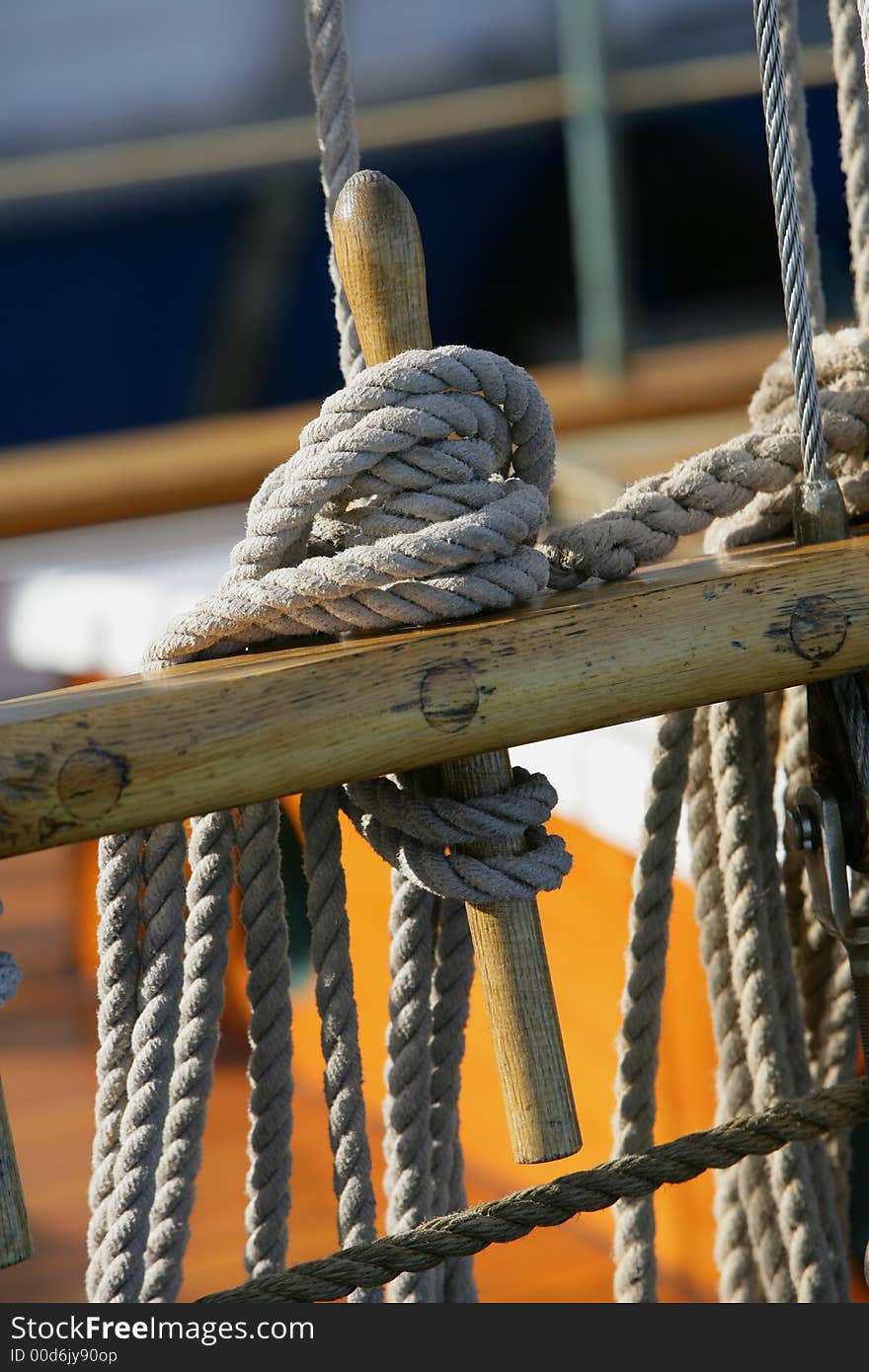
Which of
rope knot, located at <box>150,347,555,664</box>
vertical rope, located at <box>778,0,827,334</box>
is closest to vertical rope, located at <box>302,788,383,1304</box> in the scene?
rope knot, located at <box>150,347,555,664</box>

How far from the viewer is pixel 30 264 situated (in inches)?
152

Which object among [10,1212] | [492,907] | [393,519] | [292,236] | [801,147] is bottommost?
[10,1212]

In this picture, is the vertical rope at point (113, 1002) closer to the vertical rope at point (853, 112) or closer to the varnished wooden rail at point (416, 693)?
the varnished wooden rail at point (416, 693)

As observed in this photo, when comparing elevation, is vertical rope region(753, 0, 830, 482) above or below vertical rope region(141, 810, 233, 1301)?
above

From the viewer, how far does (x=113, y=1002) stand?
697 millimetres

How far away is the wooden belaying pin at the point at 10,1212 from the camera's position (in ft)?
1.81

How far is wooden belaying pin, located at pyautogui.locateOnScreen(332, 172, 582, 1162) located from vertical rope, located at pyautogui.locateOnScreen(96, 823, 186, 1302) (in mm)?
131

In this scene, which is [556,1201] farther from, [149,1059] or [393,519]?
[393,519]

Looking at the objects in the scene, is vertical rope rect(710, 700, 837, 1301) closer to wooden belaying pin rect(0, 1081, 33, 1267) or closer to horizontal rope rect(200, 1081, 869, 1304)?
horizontal rope rect(200, 1081, 869, 1304)

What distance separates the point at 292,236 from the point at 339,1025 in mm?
3583

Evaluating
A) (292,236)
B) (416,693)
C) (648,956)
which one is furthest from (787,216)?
(292,236)

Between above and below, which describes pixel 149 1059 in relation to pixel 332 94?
below

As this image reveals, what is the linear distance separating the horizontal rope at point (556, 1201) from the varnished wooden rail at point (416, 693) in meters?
0.23

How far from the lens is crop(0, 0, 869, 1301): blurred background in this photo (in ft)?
8.94
